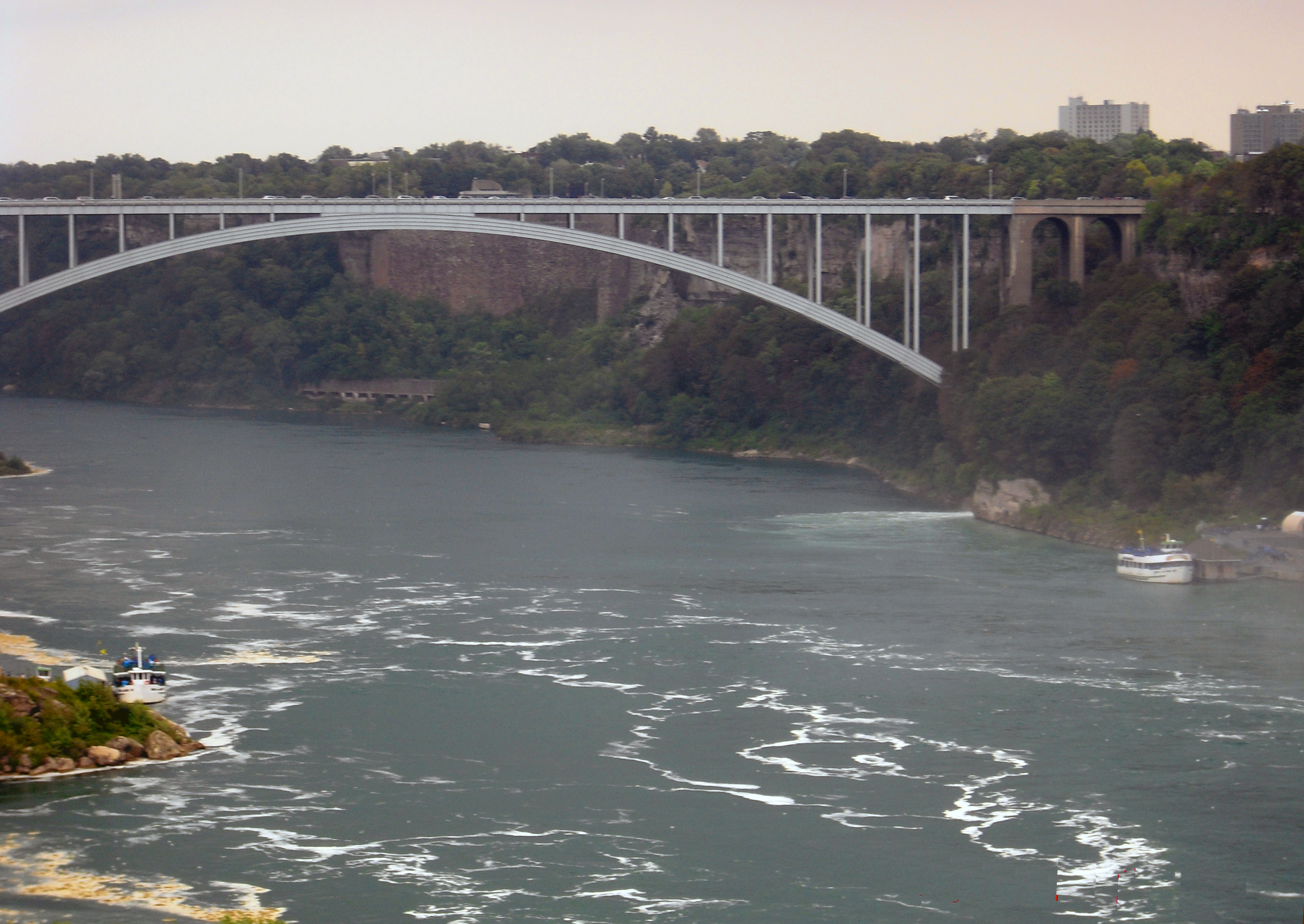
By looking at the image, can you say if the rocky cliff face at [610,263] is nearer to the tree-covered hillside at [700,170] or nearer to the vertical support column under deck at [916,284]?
the tree-covered hillside at [700,170]

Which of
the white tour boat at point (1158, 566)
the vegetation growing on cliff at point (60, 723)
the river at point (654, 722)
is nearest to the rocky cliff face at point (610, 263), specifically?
the white tour boat at point (1158, 566)

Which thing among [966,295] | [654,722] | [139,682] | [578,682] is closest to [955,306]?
[966,295]

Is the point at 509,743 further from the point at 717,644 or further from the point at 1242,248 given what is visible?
the point at 1242,248

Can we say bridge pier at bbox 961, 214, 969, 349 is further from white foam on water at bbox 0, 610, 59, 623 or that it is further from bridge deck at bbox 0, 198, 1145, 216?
white foam on water at bbox 0, 610, 59, 623

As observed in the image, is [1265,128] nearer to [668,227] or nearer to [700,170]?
[700,170]

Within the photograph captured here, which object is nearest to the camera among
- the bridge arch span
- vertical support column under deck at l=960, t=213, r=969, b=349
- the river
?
the river

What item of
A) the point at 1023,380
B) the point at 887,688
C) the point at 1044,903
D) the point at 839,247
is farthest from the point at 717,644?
the point at 839,247

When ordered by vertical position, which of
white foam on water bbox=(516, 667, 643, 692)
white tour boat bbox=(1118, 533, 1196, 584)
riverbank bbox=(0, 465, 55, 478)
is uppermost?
riverbank bbox=(0, 465, 55, 478)

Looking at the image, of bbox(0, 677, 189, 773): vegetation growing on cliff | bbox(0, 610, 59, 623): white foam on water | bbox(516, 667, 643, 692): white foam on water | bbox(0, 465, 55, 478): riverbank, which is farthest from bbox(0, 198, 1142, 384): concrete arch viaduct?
bbox(0, 677, 189, 773): vegetation growing on cliff
